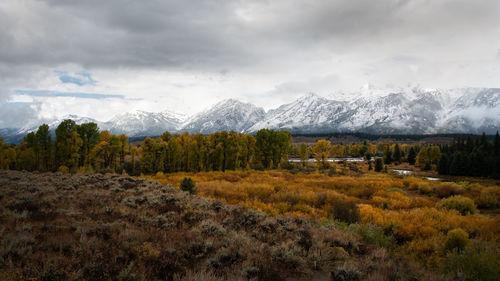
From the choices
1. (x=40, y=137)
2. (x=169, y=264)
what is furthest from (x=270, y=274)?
(x=40, y=137)

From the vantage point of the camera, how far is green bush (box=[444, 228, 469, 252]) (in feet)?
26.3

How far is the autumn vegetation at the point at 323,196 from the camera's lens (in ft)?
22.6

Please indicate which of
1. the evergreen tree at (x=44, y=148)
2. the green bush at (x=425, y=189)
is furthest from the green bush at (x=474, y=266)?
the evergreen tree at (x=44, y=148)

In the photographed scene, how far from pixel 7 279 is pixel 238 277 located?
14.1ft

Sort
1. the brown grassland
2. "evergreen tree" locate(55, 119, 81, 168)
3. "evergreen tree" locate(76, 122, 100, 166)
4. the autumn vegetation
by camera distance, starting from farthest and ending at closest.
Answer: "evergreen tree" locate(76, 122, 100, 166)
"evergreen tree" locate(55, 119, 81, 168)
the brown grassland
the autumn vegetation

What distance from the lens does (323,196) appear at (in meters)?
17.0

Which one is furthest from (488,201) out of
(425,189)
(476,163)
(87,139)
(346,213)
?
(476,163)

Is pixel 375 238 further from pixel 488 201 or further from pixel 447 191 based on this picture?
pixel 447 191

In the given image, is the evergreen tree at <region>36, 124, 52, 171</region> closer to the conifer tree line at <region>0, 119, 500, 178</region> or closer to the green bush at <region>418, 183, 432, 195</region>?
the conifer tree line at <region>0, 119, 500, 178</region>

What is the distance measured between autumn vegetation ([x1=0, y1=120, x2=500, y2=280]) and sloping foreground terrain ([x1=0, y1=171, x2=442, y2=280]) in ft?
0.33

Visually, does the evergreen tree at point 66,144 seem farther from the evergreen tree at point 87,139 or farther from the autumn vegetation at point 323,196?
the evergreen tree at point 87,139

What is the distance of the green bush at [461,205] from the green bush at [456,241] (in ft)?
25.2

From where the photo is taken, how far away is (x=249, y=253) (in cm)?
634

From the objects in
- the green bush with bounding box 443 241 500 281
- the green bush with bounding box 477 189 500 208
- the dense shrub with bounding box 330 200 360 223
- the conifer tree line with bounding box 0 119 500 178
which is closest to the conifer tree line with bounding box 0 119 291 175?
the conifer tree line with bounding box 0 119 500 178
